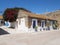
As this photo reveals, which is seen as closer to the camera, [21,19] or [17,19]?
[21,19]

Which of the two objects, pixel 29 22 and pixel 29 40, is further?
pixel 29 22

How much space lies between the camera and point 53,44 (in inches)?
446

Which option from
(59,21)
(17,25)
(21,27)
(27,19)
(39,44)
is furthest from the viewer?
(59,21)

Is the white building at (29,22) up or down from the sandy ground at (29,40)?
up

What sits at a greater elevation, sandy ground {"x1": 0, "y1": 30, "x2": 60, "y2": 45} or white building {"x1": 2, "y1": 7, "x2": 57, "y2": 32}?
white building {"x1": 2, "y1": 7, "x2": 57, "y2": 32}

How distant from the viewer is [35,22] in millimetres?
29453

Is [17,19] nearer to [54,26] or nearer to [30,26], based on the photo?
[30,26]

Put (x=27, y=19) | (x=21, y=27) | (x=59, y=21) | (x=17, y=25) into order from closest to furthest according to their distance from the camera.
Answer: (x=27, y=19), (x=21, y=27), (x=17, y=25), (x=59, y=21)

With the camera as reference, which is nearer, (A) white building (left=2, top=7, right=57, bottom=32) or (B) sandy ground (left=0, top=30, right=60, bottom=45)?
(B) sandy ground (left=0, top=30, right=60, bottom=45)

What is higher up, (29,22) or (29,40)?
(29,22)

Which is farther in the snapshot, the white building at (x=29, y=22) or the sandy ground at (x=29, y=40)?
the white building at (x=29, y=22)

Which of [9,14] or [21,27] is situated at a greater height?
[9,14]

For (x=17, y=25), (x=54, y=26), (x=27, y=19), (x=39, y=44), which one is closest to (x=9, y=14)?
(x=17, y=25)

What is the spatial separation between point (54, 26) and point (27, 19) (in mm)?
7551
